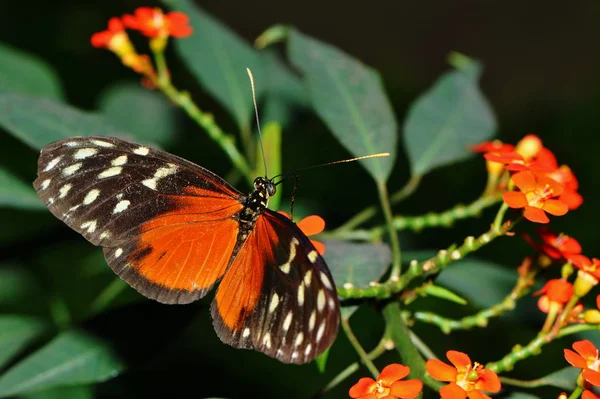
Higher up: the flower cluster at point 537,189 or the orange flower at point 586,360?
the flower cluster at point 537,189

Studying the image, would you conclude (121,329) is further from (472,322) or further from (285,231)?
(472,322)

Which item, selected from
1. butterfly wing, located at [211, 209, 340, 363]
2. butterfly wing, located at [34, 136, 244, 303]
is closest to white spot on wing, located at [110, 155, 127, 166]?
butterfly wing, located at [34, 136, 244, 303]

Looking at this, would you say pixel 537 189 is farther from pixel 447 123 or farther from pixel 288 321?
pixel 447 123

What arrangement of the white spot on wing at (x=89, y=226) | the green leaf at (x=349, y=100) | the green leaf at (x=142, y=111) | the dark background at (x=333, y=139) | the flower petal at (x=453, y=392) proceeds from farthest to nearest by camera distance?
the green leaf at (x=142, y=111)
the dark background at (x=333, y=139)
the green leaf at (x=349, y=100)
the white spot on wing at (x=89, y=226)
the flower petal at (x=453, y=392)

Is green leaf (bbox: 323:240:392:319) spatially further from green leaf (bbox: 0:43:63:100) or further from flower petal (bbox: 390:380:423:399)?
green leaf (bbox: 0:43:63:100)

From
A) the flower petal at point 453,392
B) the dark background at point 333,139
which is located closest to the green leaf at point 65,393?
the dark background at point 333,139

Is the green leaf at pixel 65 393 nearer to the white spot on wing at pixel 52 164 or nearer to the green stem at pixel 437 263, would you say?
the white spot on wing at pixel 52 164

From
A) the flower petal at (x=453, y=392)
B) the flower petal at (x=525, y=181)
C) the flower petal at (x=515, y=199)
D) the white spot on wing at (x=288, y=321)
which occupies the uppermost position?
the flower petal at (x=525, y=181)

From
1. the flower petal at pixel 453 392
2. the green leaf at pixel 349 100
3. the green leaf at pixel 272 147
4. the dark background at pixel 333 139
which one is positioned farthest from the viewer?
the dark background at pixel 333 139
